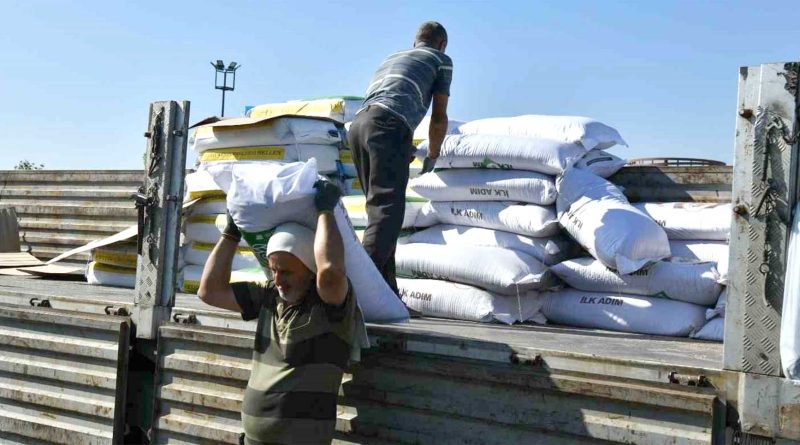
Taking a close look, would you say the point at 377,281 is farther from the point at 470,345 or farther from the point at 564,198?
the point at 564,198

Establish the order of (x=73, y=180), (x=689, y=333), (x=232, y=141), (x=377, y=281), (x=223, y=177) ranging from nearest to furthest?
(x=377, y=281)
(x=689, y=333)
(x=223, y=177)
(x=232, y=141)
(x=73, y=180)

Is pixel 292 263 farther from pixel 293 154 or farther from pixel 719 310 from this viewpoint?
pixel 293 154

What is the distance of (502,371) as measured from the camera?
272 cm

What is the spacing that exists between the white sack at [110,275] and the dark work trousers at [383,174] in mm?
1801

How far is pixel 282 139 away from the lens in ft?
17.7

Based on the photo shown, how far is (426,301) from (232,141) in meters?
1.94

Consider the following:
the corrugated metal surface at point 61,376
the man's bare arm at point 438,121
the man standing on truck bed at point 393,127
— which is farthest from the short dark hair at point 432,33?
→ the corrugated metal surface at point 61,376

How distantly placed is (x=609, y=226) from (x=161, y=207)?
1.81 meters

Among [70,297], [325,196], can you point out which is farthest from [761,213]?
[70,297]

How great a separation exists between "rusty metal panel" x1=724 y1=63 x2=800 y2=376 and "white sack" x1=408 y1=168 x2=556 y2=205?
198 cm

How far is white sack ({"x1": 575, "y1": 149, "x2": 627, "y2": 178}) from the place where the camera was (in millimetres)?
4453

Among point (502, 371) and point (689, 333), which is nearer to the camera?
point (502, 371)

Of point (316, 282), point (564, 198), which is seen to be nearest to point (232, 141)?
point (564, 198)

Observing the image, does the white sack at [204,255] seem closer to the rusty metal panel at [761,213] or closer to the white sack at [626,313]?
the white sack at [626,313]
